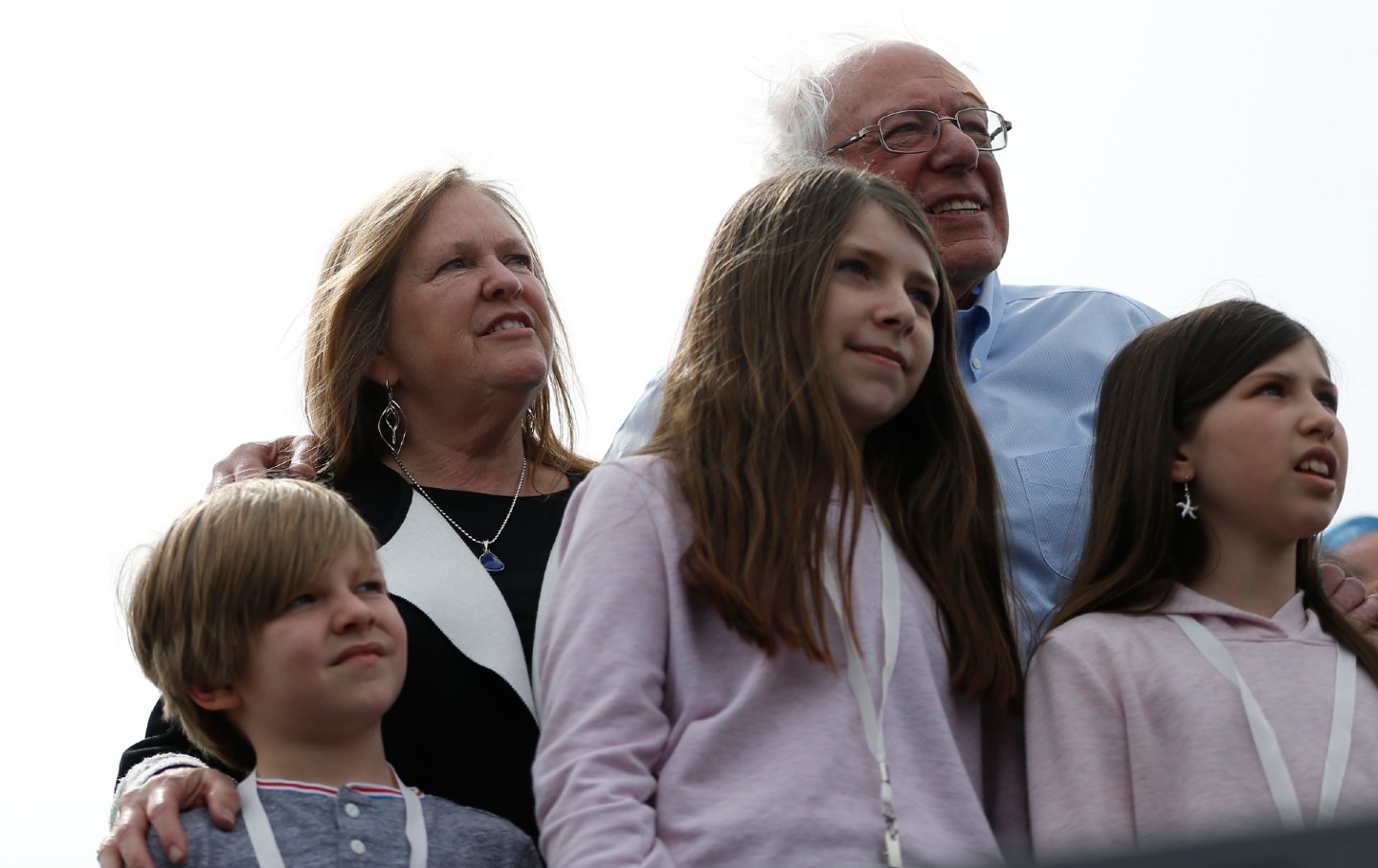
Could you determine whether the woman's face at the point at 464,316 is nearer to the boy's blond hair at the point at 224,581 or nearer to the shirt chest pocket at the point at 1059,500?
the boy's blond hair at the point at 224,581

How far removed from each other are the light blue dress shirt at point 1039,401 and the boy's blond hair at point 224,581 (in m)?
0.82

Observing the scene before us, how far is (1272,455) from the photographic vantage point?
7.58 feet

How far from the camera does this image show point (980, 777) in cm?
220

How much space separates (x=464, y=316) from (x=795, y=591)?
1.15 m

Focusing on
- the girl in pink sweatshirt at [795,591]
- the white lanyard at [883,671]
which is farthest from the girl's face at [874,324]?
the white lanyard at [883,671]

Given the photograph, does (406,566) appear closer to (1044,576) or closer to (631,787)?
(631,787)

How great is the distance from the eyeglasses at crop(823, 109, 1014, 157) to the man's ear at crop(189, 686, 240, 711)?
2.02m

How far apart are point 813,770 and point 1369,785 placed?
0.79 metres

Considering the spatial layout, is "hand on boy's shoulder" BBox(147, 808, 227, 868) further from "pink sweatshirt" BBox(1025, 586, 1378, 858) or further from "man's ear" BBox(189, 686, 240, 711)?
"pink sweatshirt" BBox(1025, 586, 1378, 858)

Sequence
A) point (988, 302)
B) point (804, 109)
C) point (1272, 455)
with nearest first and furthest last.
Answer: point (1272, 455) < point (988, 302) < point (804, 109)

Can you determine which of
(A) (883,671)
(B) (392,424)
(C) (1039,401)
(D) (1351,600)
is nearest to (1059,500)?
(C) (1039,401)

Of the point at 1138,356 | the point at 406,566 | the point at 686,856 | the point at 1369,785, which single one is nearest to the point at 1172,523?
the point at 1138,356

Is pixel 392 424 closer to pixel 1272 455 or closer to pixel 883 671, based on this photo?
pixel 883 671

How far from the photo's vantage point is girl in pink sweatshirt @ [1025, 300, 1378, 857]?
2090 mm
